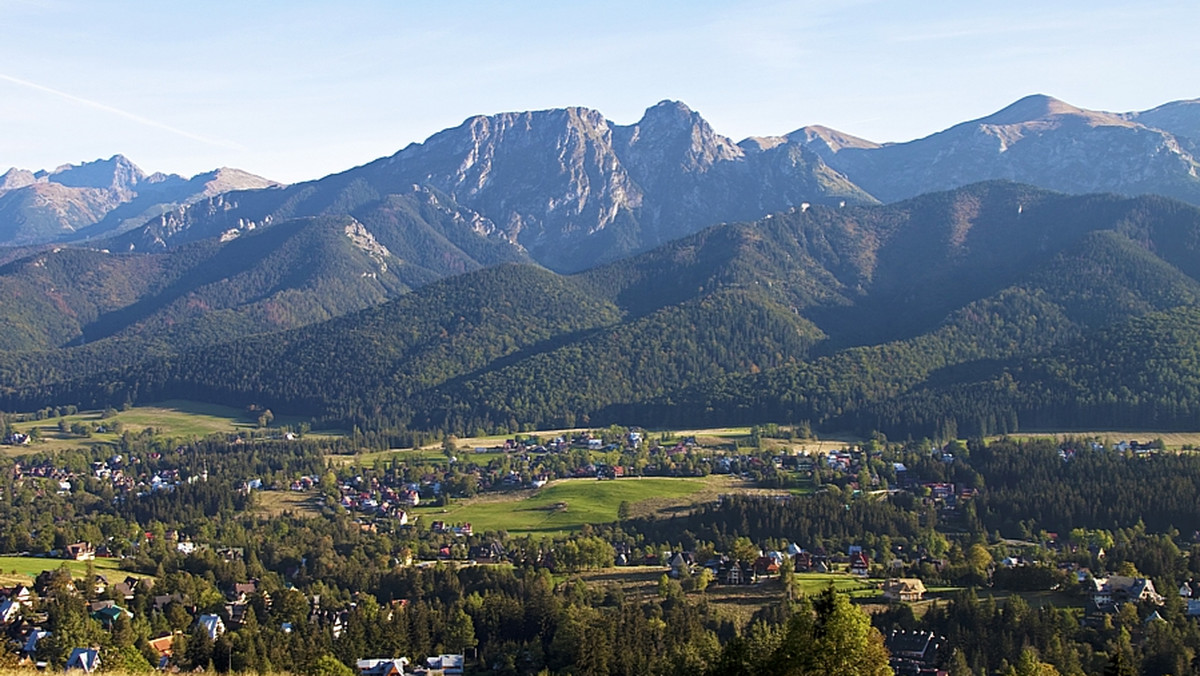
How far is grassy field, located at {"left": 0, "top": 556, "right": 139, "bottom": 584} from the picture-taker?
275 feet

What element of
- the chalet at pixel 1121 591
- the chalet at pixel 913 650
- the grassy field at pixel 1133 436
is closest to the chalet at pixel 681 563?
the chalet at pixel 913 650

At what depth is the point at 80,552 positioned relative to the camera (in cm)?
9619

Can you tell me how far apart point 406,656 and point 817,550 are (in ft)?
126

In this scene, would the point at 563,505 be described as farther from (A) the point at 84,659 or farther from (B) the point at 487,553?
(A) the point at 84,659

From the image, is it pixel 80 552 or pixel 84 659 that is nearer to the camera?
pixel 84 659

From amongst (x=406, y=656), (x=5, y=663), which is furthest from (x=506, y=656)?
(x=5, y=663)

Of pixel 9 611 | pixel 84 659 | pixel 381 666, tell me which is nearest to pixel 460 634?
pixel 381 666

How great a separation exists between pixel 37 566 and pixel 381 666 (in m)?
38.8

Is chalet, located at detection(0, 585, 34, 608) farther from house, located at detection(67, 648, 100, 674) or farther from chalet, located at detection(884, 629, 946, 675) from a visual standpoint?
chalet, located at detection(884, 629, 946, 675)

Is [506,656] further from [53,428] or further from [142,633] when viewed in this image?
[53,428]

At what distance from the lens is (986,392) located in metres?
156

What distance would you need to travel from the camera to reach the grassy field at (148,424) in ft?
545

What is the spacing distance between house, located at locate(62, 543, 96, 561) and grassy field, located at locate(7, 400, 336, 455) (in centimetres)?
6826

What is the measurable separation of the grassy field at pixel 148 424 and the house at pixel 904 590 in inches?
4575
